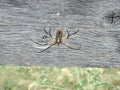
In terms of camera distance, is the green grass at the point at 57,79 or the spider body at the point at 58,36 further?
the green grass at the point at 57,79

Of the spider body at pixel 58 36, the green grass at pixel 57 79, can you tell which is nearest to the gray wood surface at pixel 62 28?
the spider body at pixel 58 36

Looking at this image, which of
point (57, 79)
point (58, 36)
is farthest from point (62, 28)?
point (57, 79)

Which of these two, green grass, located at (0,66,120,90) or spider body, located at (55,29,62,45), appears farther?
green grass, located at (0,66,120,90)

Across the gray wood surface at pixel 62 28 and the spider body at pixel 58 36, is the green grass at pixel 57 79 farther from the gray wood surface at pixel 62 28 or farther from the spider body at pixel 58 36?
the spider body at pixel 58 36

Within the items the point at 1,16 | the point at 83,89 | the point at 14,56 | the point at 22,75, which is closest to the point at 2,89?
the point at 22,75

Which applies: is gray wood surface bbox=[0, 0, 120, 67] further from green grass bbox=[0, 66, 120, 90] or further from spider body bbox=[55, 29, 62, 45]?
green grass bbox=[0, 66, 120, 90]

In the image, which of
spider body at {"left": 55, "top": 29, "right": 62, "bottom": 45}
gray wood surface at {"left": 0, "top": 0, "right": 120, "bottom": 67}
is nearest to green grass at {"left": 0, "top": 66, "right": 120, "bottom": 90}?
gray wood surface at {"left": 0, "top": 0, "right": 120, "bottom": 67}

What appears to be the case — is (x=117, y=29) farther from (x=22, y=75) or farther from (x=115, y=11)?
(x=22, y=75)
